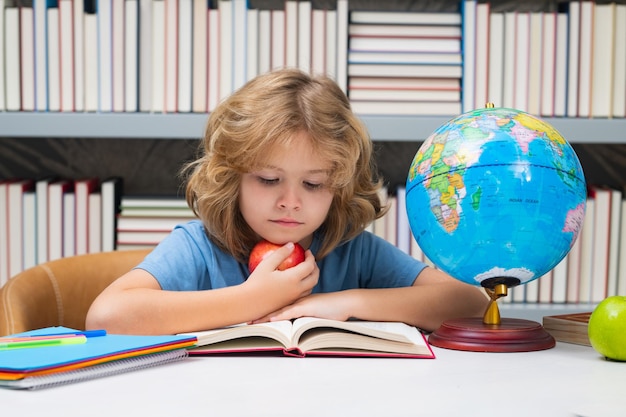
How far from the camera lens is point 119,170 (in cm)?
263

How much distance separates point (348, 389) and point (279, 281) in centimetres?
43

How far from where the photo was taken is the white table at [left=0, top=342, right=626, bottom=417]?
866mm

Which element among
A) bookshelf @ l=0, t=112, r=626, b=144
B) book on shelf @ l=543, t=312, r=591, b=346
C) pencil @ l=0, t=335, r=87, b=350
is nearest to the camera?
pencil @ l=0, t=335, r=87, b=350

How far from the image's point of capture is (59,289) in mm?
1685

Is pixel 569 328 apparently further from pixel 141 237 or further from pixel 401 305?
pixel 141 237

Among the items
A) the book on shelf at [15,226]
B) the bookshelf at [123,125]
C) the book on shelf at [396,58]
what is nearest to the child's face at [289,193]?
the bookshelf at [123,125]

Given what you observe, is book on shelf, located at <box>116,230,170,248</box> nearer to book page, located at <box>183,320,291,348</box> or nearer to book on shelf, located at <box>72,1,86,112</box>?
book on shelf, located at <box>72,1,86,112</box>

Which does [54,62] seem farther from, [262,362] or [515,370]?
[515,370]

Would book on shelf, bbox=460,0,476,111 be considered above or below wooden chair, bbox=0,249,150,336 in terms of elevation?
above

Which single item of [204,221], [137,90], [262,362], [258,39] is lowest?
[262,362]

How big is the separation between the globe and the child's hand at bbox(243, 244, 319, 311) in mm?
264

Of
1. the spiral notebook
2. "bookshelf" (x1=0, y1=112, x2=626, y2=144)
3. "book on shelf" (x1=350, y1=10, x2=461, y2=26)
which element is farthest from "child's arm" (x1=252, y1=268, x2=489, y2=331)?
"book on shelf" (x1=350, y1=10, x2=461, y2=26)

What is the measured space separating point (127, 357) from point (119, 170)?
65.1 inches

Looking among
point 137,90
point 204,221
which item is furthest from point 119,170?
point 204,221
